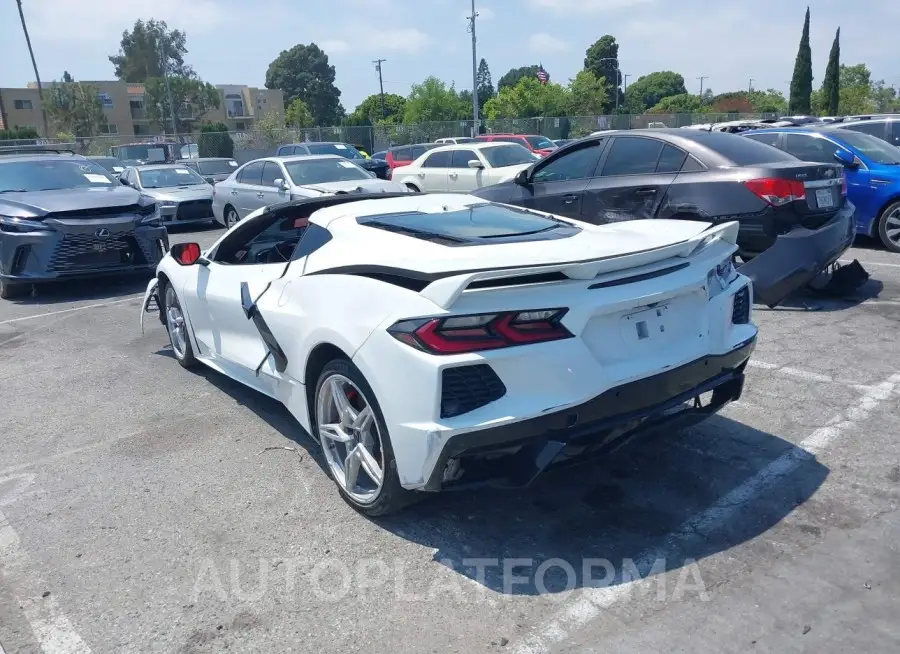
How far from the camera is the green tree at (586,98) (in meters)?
69.9

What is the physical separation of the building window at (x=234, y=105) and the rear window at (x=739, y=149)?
95756mm

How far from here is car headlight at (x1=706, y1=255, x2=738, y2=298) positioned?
3535 mm

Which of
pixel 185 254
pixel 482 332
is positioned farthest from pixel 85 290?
pixel 482 332

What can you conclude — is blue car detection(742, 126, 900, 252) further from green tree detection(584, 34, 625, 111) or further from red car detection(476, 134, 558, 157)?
green tree detection(584, 34, 625, 111)

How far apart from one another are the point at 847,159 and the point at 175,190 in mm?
12910

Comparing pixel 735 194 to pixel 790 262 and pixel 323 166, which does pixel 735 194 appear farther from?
pixel 323 166

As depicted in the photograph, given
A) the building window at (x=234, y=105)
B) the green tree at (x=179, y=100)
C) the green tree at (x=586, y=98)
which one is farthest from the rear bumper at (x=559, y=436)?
the building window at (x=234, y=105)

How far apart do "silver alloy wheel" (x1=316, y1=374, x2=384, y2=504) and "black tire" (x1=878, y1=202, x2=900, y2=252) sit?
8.55 metres

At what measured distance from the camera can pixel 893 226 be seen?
31.0ft

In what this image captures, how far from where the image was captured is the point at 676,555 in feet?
10.2

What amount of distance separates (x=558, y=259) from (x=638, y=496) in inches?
51.1

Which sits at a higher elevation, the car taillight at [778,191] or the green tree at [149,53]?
the green tree at [149,53]

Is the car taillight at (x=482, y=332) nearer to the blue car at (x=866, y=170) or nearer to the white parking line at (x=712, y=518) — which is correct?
the white parking line at (x=712, y=518)

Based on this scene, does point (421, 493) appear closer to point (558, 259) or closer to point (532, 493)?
point (532, 493)
